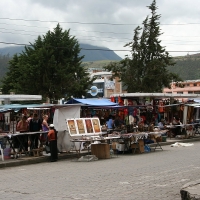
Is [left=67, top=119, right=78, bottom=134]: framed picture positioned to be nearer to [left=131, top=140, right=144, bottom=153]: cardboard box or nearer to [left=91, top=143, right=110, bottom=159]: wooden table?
[left=91, top=143, right=110, bottom=159]: wooden table

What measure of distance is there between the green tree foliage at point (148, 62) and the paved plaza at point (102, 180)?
26364mm

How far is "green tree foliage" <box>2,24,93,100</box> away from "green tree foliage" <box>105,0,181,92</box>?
552 cm

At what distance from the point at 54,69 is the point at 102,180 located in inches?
1290

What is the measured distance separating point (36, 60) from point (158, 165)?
30973mm

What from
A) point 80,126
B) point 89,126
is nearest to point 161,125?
point 89,126

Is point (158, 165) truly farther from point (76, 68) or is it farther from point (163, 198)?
point (76, 68)

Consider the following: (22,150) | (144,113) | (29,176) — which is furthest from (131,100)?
(29,176)

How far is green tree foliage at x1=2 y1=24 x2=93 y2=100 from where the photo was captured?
4231 centimetres

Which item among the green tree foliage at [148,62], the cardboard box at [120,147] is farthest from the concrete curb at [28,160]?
the green tree foliage at [148,62]

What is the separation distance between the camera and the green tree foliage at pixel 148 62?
4050cm

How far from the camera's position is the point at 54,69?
42781 mm

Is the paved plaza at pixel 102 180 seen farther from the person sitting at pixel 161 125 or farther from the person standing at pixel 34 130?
the person sitting at pixel 161 125

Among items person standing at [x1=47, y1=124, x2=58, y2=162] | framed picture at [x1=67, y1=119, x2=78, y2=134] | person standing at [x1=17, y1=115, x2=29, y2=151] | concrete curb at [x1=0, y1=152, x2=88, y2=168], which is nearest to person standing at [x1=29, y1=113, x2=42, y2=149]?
person standing at [x1=17, y1=115, x2=29, y2=151]

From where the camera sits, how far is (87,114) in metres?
27.4
